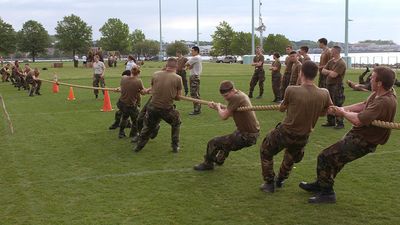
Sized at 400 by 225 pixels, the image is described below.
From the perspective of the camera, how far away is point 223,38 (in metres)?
101

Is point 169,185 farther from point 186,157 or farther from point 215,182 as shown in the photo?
point 186,157

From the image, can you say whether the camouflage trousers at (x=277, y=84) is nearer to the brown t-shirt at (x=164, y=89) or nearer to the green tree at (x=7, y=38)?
the brown t-shirt at (x=164, y=89)

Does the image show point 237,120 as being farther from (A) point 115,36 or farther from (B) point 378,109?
(A) point 115,36

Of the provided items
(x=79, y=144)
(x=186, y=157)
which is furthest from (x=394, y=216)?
(x=79, y=144)

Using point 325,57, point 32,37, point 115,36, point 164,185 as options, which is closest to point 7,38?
point 32,37

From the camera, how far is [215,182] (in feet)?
23.5

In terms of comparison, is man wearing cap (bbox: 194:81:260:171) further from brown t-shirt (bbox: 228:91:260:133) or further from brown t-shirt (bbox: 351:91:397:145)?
brown t-shirt (bbox: 351:91:397:145)

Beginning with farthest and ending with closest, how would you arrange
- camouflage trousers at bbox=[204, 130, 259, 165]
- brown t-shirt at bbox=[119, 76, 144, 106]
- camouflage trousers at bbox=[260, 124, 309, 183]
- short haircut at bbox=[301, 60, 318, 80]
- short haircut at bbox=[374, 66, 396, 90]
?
1. brown t-shirt at bbox=[119, 76, 144, 106]
2. camouflage trousers at bbox=[204, 130, 259, 165]
3. camouflage trousers at bbox=[260, 124, 309, 183]
4. short haircut at bbox=[301, 60, 318, 80]
5. short haircut at bbox=[374, 66, 396, 90]

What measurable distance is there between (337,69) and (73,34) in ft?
285

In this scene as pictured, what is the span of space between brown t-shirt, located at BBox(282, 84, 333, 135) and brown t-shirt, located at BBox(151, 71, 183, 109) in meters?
3.30

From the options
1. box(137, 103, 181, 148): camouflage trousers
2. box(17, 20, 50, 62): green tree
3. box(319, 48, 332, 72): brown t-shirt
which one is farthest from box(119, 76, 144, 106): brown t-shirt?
box(17, 20, 50, 62): green tree

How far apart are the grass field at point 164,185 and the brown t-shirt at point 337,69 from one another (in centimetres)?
121

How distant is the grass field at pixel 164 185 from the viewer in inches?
226

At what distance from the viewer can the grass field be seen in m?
5.73
